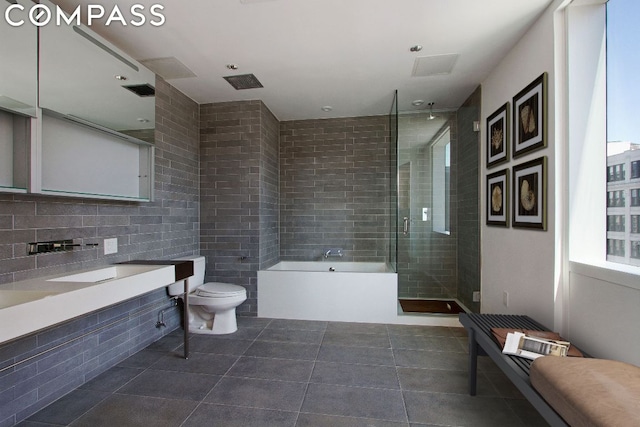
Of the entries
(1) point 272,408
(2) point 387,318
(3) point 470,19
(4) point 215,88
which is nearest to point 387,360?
(2) point 387,318

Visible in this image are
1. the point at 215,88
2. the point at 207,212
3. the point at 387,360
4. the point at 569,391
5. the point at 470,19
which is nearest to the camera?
the point at 569,391

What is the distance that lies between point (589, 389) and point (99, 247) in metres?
2.99

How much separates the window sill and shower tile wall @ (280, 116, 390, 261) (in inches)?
92.9

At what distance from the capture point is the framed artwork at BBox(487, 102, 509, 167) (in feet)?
8.14

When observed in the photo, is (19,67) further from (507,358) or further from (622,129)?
(622,129)

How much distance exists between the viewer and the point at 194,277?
312 cm

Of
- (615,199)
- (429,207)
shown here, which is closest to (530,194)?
(615,199)

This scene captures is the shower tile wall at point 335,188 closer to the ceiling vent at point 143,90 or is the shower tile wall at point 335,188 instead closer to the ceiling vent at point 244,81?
the ceiling vent at point 244,81

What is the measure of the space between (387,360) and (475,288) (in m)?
1.43

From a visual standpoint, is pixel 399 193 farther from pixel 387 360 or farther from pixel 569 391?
pixel 569 391

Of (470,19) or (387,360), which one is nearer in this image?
(470,19)

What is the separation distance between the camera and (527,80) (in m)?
2.18

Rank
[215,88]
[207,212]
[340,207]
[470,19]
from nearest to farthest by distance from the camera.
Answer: [470,19], [215,88], [207,212], [340,207]

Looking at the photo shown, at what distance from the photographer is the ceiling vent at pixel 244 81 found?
2832mm
